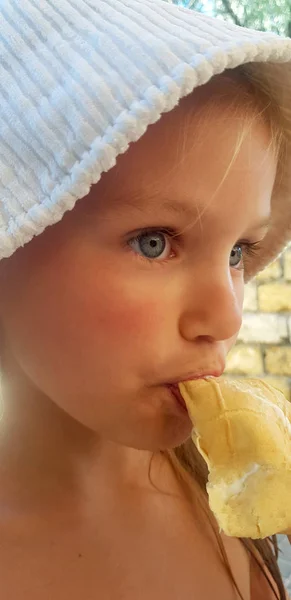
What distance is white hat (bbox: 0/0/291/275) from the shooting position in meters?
0.41

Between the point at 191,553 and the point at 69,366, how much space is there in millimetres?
319

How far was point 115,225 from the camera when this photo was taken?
1.57 feet

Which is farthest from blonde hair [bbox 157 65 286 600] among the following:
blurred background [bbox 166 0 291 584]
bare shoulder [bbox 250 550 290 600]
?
blurred background [bbox 166 0 291 584]

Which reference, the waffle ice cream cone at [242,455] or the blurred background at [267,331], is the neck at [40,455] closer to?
the waffle ice cream cone at [242,455]

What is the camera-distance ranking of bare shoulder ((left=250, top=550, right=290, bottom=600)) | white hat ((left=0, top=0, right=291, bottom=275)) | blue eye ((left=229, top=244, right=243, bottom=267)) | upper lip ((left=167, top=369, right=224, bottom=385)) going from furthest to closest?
bare shoulder ((left=250, top=550, right=290, bottom=600)), blue eye ((left=229, top=244, right=243, bottom=267)), upper lip ((left=167, top=369, right=224, bottom=385)), white hat ((left=0, top=0, right=291, bottom=275))

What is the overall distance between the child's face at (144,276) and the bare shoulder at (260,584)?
329mm

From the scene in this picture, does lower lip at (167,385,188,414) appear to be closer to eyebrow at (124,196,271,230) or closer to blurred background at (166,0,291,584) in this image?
eyebrow at (124,196,271,230)

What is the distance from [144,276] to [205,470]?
1.36 ft

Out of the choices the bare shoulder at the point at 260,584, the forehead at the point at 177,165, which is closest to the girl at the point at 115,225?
the forehead at the point at 177,165

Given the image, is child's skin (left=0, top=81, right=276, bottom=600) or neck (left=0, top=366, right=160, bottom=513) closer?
child's skin (left=0, top=81, right=276, bottom=600)

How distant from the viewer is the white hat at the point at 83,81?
0.41 m

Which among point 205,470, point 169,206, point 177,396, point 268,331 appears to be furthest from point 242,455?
point 268,331

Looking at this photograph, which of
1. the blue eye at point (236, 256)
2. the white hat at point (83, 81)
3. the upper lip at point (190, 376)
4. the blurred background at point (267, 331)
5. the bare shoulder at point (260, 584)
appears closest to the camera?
the white hat at point (83, 81)

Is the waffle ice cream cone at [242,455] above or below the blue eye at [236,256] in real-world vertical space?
below
